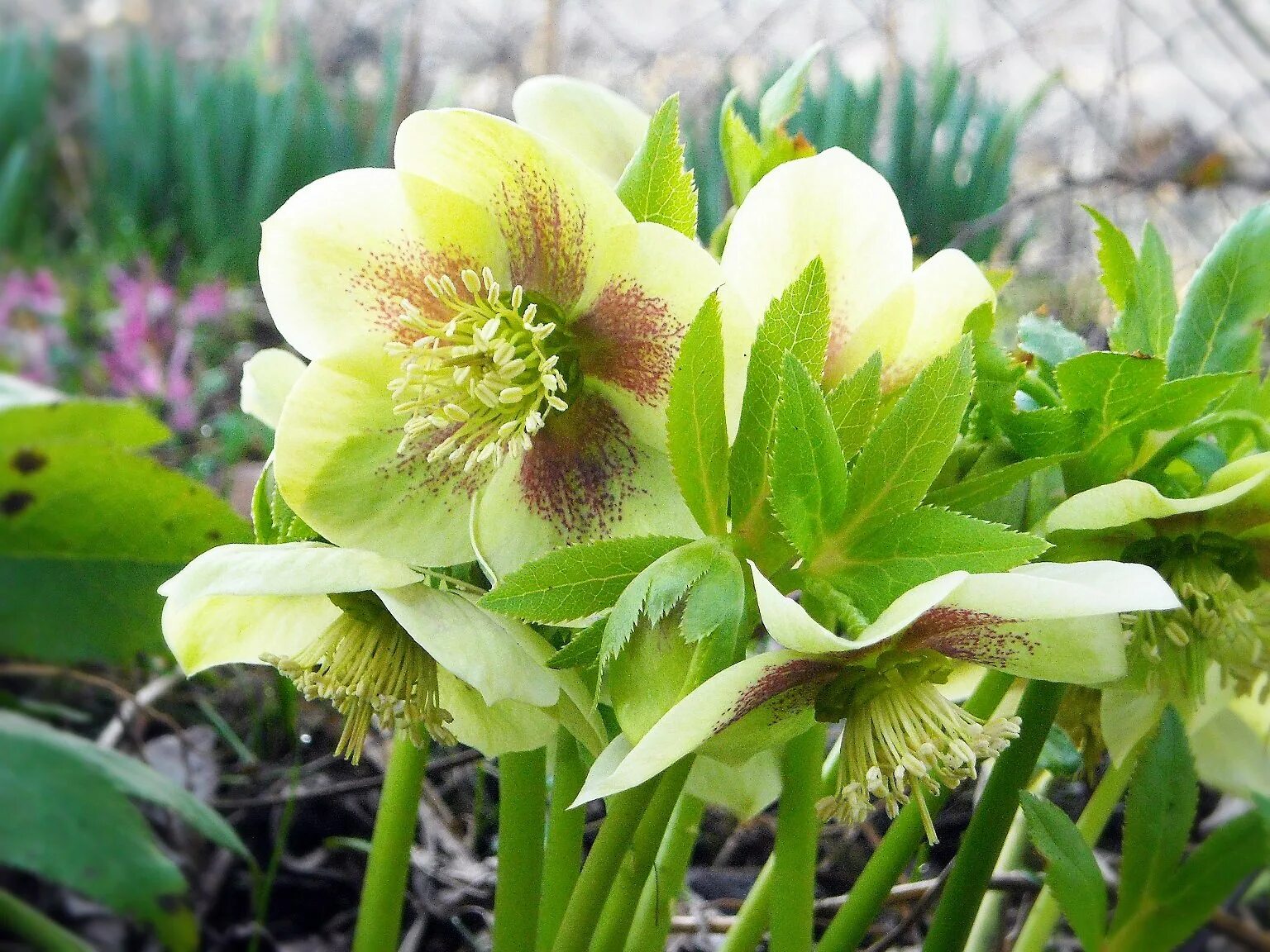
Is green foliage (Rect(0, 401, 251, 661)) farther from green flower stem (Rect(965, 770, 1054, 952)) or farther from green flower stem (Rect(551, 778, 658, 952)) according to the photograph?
green flower stem (Rect(965, 770, 1054, 952))

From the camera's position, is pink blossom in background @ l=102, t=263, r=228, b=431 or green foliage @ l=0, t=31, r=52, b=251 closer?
pink blossom in background @ l=102, t=263, r=228, b=431

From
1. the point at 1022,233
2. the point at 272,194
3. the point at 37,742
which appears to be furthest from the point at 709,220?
the point at 272,194

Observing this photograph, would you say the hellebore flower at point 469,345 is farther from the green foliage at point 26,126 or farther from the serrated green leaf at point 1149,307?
the green foliage at point 26,126

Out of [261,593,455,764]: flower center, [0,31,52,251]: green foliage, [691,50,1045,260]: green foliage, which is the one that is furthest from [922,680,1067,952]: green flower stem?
[0,31,52,251]: green foliage

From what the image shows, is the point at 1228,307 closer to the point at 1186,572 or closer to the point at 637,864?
the point at 1186,572

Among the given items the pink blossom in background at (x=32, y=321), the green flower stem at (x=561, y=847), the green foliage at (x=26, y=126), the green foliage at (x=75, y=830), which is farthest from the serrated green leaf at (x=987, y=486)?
the green foliage at (x=26, y=126)

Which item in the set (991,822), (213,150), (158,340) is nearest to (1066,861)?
(991,822)
